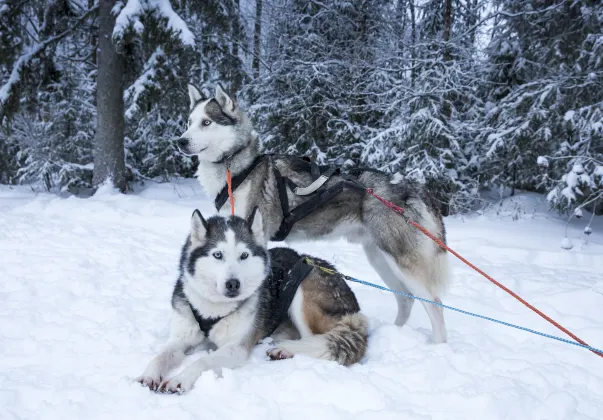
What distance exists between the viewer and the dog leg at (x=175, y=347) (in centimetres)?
219

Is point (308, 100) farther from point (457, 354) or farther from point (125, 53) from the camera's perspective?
point (457, 354)

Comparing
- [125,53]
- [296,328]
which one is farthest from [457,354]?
[125,53]

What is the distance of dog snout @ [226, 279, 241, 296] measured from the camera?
246 centimetres

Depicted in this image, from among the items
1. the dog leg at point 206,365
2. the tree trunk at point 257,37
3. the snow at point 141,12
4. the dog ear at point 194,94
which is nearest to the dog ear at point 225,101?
the dog ear at point 194,94

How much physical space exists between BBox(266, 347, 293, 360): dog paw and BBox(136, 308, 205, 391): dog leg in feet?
1.66

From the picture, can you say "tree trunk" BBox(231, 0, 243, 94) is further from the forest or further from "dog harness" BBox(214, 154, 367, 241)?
"dog harness" BBox(214, 154, 367, 241)

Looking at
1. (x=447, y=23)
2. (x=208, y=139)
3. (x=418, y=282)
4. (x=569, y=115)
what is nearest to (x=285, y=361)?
(x=418, y=282)

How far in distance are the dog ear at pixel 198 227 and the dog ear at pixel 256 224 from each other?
1.09 ft

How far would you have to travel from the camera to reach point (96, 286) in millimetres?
3938

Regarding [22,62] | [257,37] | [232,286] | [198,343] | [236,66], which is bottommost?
[198,343]

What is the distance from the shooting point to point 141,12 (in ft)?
27.2

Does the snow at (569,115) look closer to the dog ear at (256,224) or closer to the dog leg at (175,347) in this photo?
the dog ear at (256,224)

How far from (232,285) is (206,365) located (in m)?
0.48

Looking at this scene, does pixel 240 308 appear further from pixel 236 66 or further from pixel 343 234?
pixel 236 66
